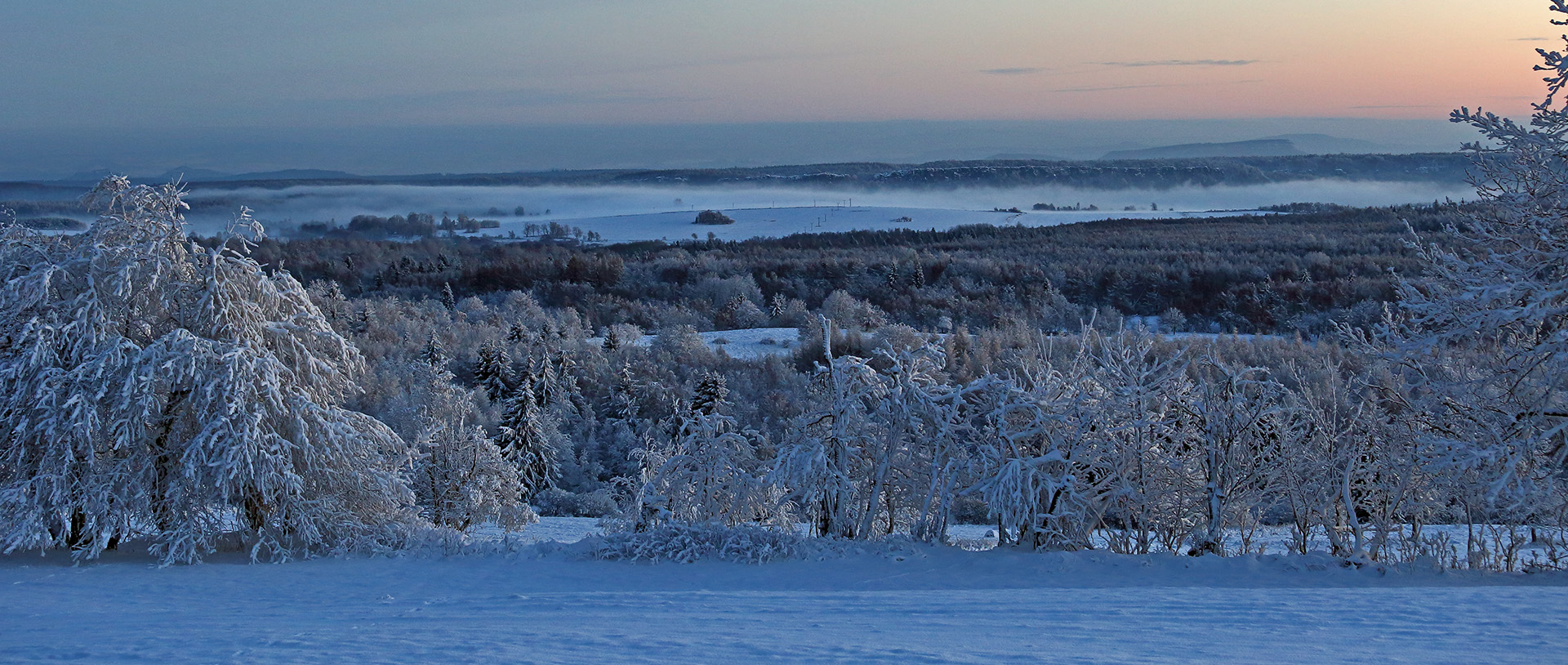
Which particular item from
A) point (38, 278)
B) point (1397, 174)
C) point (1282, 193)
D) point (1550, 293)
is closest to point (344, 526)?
point (38, 278)

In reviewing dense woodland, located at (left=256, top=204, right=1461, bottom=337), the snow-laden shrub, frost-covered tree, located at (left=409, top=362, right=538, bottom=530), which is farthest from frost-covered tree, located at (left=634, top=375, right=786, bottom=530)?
dense woodland, located at (left=256, top=204, right=1461, bottom=337)

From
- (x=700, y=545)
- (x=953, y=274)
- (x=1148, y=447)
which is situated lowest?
(x=953, y=274)

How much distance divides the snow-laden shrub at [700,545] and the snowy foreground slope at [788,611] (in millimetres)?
217

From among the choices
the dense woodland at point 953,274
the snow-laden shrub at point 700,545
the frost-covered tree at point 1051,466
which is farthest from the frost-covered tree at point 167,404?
the dense woodland at point 953,274

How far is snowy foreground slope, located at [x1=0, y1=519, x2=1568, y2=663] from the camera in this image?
237 inches

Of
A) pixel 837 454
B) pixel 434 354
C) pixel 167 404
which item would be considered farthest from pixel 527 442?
pixel 837 454

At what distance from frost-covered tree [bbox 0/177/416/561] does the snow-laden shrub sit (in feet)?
8.52

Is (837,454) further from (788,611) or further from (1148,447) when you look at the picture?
(788,611)

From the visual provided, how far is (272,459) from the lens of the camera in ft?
32.4

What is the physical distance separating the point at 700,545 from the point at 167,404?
18.4 feet

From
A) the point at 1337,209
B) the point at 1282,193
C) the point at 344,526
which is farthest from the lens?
the point at 1282,193

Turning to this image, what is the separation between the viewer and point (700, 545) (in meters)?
10.1

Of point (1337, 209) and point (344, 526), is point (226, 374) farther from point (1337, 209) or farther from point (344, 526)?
point (1337, 209)

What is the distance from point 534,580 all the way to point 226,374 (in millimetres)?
3731
